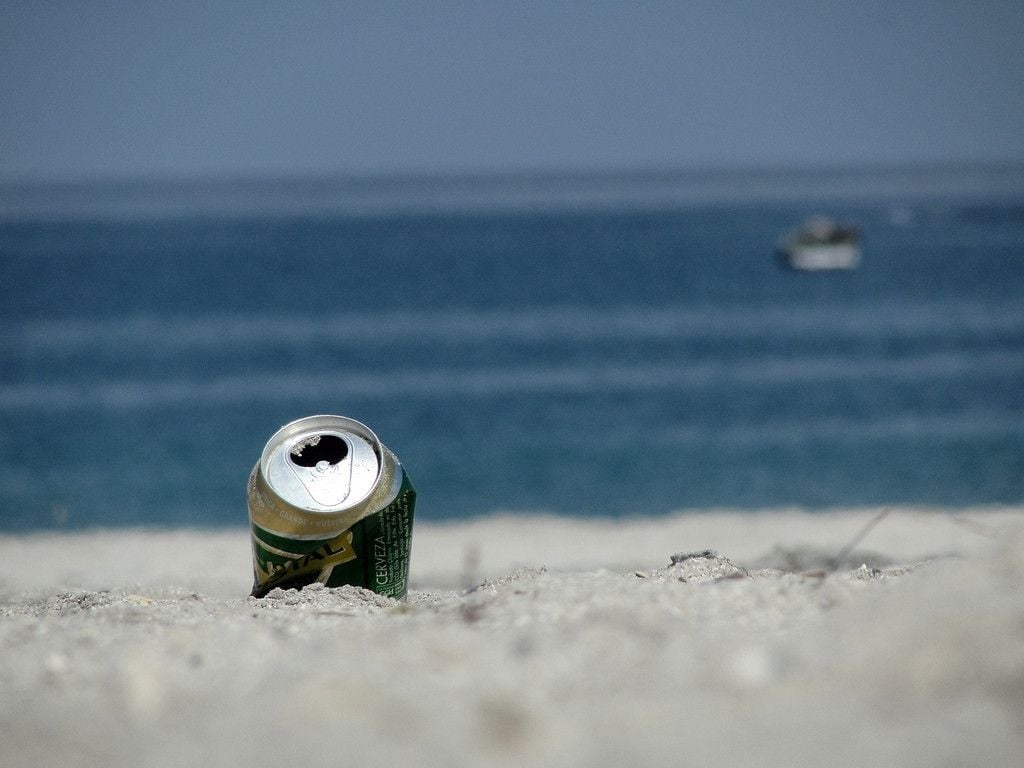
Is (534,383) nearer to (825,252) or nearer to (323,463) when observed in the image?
(323,463)

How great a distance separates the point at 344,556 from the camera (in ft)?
9.46

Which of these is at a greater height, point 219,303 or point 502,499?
point 502,499

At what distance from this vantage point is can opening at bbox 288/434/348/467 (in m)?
2.96

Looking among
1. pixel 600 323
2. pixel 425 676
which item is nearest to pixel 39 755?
pixel 425 676

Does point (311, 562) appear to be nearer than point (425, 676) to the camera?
No

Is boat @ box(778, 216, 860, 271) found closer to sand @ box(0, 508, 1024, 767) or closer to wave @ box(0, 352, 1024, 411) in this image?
wave @ box(0, 352, 1024, 411)

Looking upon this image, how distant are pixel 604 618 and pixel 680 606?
252 mm

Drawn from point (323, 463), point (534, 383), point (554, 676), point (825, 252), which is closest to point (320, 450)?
point (323, 463)

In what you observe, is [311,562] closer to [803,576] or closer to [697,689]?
[803,576]

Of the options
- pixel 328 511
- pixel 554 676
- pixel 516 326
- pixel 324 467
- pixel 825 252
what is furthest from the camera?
pixel 825 252

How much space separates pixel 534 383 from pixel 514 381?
0.49 metres

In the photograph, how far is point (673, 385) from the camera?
1833 cm

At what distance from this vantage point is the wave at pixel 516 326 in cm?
2466

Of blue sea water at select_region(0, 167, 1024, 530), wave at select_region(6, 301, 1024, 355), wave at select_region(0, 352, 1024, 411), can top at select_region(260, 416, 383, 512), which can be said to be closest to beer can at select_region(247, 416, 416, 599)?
can top at select_region(260, 416, 383, 512)
